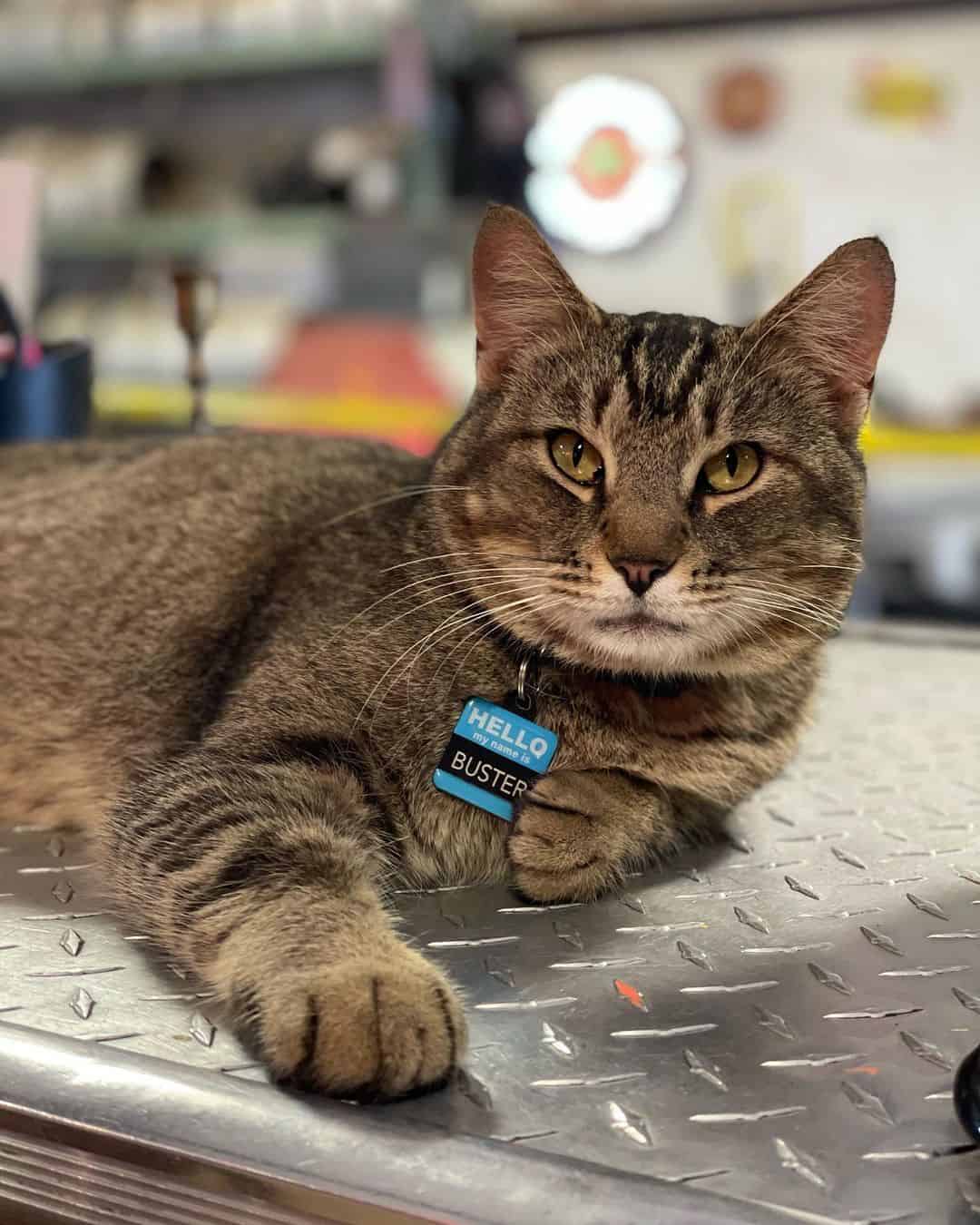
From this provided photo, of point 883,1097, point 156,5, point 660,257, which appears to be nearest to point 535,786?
point 883,1097

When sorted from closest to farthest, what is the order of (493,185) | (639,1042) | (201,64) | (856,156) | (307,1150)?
(307,1150) → (639,1042) → (856,156) → (493,185) → (201,64)

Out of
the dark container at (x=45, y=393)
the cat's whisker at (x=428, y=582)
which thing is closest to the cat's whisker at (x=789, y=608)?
the cat's whisker at (x=428, y=582)

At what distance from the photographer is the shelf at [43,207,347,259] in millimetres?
3631

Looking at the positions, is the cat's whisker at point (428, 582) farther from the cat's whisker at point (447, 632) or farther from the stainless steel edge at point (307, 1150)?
the stainless steel edge at point (307, 1150)

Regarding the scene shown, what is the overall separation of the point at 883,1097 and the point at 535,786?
0.43 m

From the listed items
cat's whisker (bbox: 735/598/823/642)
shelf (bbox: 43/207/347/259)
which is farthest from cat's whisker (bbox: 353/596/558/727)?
shelf (bbox: 43/207/347/259)

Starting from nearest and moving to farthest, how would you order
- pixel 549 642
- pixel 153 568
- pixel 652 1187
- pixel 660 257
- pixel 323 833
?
pixel 652 1187 < pixel 323 833 < pixel 549 642 < pixel 153 568 < pixel 660 257

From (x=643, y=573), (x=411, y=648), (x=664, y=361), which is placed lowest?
(x=411, y=648)

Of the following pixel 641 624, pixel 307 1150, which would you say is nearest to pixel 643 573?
pixel 641 624

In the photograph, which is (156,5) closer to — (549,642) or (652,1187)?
(549,642)

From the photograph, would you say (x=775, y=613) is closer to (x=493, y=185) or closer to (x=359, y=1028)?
(x=359, y=1028)

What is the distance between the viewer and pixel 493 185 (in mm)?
3543

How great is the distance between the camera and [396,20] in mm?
3447

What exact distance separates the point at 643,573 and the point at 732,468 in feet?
0.58
